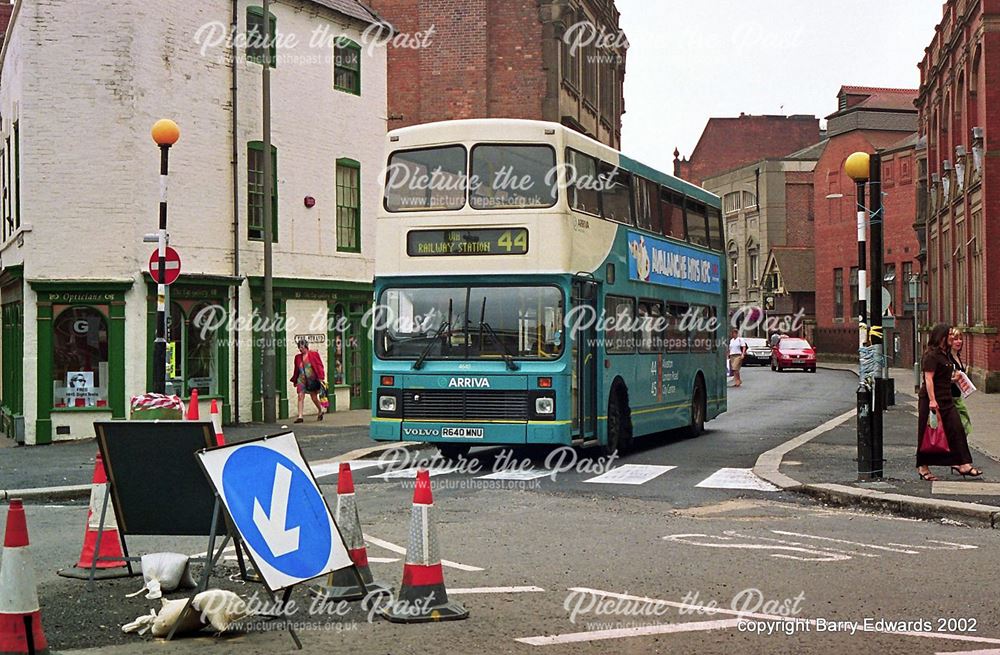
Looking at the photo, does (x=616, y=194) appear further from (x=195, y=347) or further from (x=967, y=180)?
(x=967, y=180)

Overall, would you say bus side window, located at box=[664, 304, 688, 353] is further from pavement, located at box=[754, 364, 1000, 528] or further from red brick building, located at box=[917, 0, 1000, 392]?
red brick building, located at box=[917, 0, 1000, 392]

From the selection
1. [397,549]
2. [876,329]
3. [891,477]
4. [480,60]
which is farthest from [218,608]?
[480,60]

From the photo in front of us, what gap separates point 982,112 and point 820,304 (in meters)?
41.8

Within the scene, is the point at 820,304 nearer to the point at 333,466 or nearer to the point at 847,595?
the point at 333,466

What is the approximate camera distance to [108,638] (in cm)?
728

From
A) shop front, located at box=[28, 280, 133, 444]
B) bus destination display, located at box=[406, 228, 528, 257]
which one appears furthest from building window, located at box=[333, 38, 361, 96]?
bus destination display, located at box=[406, 228, 528, 257]

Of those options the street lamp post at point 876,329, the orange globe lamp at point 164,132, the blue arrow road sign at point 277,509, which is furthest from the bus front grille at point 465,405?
the blue arrow road sign at point 277,509

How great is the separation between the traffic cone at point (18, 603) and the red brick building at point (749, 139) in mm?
98498

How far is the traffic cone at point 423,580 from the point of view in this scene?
7.64m

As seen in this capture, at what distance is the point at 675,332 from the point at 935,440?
6.75 meters

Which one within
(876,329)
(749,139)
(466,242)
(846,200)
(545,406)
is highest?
(749,139)

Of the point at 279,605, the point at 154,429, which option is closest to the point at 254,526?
the point at 279,605

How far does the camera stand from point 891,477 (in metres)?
15.3

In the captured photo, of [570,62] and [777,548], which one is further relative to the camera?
[570,62]
